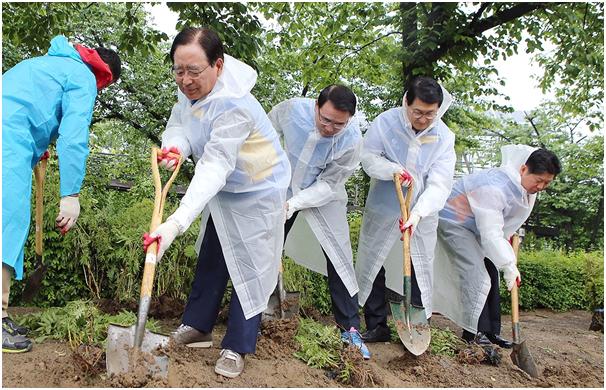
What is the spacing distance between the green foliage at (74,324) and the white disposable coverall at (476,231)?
2.08 metres

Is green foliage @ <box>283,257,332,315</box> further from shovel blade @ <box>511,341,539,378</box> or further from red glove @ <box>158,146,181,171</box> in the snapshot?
red glove @ <box>158,146,181,171</box>

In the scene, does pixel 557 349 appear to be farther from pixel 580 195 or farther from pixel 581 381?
pixel 580 195

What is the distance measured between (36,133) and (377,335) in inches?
100

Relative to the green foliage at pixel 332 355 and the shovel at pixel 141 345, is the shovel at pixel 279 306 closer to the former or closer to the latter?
the green foliage at pixel 332 355

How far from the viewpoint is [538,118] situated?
17.0m

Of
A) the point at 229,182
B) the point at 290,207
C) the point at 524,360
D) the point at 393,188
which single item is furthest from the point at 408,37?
the point at 229,182

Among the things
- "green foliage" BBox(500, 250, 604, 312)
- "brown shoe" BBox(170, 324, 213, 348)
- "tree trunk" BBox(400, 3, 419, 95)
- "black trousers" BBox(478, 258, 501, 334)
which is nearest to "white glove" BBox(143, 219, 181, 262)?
"brown shoe" BBox(170, 324, 213, 348)

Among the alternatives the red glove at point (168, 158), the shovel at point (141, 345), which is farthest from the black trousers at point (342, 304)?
the shovel at point (141, 345)

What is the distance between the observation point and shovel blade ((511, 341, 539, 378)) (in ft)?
12.1

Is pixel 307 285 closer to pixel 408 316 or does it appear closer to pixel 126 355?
pixel 408 316

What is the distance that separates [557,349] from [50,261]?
12.7 ft

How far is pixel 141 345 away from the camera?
2.48 metres

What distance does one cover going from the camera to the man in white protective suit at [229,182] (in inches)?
112

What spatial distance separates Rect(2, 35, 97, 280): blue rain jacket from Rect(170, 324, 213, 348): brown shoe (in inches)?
33.6
